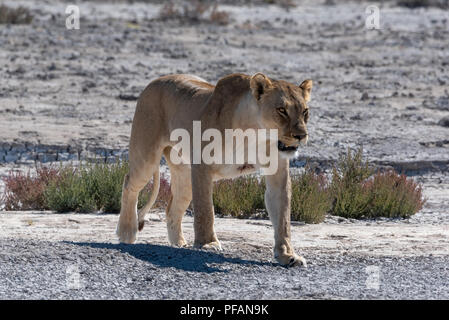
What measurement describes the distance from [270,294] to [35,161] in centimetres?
727

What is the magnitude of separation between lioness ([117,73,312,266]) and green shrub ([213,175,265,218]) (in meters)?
1.68

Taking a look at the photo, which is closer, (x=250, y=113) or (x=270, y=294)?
(x=270, y=294)

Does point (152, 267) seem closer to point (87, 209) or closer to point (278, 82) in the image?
point (278, 82)

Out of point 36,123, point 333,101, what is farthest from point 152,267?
point 333,101

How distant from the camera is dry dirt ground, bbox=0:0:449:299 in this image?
789cm

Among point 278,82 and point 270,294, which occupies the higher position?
point 278,82

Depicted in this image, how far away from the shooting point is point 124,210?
31.9ft

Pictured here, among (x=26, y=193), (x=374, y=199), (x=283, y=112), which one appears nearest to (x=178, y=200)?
(x=283, y=112)

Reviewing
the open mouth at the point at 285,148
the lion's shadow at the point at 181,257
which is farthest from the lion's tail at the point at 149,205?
the open mouth at the point at 285,148

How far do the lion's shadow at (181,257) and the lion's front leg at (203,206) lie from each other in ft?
0.42
